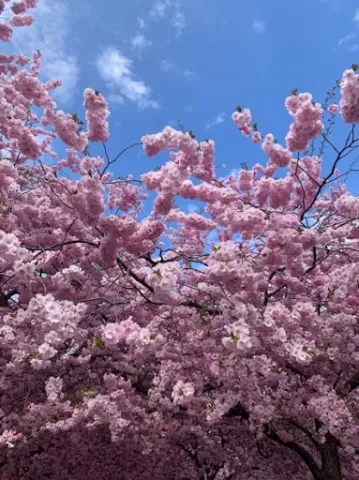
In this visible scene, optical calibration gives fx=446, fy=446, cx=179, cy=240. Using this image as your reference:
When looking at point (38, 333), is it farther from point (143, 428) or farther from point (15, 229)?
point (15, 229)

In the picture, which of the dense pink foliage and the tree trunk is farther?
the tree trunk

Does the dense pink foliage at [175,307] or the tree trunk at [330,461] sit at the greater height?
the dense pink foliage at [175,307]

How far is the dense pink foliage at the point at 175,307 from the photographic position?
588cm

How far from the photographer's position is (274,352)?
24.4ft

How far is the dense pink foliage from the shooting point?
588cm

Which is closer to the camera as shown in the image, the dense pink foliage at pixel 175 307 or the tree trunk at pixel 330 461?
the dense pink foliage at pixel 175 307

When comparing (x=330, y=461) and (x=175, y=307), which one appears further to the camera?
(x=330, y=461)

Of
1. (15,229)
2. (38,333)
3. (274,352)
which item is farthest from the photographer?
(15,229)

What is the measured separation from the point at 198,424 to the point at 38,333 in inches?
164

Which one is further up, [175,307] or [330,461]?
[175,307]

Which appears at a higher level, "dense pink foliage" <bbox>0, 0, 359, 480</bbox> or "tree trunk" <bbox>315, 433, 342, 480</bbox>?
"dense pink foliage" <bbox>0, 0, 359, 480</bbox>

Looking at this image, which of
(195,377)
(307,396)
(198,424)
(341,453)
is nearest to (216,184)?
(195,377)

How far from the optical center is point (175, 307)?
756 centimetres

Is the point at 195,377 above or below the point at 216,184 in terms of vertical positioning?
below
